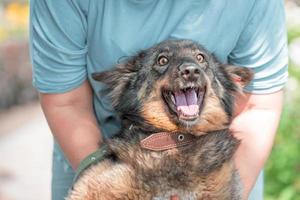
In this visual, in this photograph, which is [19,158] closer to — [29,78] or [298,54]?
[29,78]

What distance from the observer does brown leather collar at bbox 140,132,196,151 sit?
11.3 feet

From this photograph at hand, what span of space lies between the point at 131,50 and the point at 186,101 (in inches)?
13.9

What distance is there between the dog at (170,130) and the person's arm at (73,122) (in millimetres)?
109

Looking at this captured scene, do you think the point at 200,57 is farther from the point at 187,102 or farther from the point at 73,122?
the point at 73,122

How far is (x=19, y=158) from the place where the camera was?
23.6 feet

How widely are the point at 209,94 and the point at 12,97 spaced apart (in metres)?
5.38

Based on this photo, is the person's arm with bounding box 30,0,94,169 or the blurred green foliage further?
the blurred green foliage

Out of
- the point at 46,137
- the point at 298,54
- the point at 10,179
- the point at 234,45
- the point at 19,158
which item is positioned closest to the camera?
the point at 234,45

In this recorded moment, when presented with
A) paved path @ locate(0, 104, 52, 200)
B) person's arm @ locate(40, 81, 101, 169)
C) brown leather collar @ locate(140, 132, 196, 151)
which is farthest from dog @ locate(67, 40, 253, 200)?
paved path @ locate(0, 104, 52, 200)

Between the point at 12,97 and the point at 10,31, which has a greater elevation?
the point at 10,31

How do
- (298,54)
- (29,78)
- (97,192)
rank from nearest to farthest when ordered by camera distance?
(97,192)
(298,54)
(29,78)

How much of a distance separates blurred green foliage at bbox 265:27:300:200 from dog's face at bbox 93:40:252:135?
156 cm

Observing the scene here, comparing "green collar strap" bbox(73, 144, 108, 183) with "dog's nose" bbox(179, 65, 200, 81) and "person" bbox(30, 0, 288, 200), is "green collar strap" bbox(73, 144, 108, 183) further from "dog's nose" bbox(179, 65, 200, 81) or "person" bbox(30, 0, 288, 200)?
"dog's nose" bbox(179, 65, 200, 81)

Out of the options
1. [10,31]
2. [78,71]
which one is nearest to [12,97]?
[10,31]
